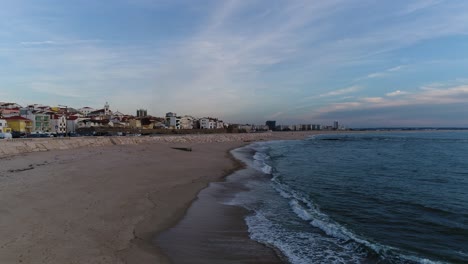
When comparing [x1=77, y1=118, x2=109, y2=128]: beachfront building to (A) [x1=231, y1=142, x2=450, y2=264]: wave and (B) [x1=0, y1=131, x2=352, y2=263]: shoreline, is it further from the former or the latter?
(A) [x1=231, y1=142, x2=450, y2=264]: wave

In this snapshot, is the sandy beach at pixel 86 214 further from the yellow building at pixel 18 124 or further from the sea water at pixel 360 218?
the yellow building at pixel 18 124

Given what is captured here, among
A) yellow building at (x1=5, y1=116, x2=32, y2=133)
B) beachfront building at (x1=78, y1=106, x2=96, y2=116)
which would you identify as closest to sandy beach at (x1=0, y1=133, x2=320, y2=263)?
yellow building at (x1=5, y1=116, x2=32, y2=133)

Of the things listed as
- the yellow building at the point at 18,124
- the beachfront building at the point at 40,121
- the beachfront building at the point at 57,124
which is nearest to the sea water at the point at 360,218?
the yellow building at the point at 18,124

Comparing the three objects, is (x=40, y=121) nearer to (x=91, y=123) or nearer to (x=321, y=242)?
(x=91, y=123)

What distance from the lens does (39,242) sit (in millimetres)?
6820

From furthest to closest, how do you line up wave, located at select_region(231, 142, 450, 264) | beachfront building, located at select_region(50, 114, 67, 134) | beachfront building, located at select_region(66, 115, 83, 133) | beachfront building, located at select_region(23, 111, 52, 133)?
beachfront building, located at select_region(66, 115, 83, 133) → beachfront building, located at select_region(50, 114, 67, 134) → beachfront building, located at select_region(23, 111, 52, 133) → wave, located at select_region(231, 142, 450, 264)

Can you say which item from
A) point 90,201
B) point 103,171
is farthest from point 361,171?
point 90,201

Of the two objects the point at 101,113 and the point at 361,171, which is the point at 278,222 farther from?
the point at 101,113

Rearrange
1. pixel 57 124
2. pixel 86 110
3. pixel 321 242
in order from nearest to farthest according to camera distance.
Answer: pixel 321 242 → pixel 57 124 → pixel 86 110

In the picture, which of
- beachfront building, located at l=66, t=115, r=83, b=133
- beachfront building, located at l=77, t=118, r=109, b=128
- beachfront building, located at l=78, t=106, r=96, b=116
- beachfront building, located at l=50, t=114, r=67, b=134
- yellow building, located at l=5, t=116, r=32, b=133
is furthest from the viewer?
beachfront building, located at l=78, t=106, r=96, b=116

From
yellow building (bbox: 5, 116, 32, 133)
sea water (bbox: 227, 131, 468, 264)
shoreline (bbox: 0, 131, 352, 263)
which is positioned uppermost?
yellow building (bbox: 5, 116, 32, 133)

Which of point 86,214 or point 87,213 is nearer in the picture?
point 86,214

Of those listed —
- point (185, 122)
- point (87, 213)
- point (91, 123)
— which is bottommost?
point (87, 213)

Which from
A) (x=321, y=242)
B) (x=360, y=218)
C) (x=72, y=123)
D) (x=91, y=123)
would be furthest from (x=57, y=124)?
(x=321, y=242)
